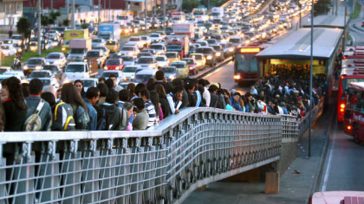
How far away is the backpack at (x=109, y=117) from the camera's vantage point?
13.8 m

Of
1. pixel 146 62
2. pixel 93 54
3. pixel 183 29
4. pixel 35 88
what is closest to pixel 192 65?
pixel 146 62

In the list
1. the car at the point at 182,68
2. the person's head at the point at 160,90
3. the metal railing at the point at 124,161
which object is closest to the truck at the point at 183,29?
the car at the point at 182,68

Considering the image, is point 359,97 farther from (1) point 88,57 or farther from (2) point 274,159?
(1) point 88,57

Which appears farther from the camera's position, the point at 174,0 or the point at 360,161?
the point at 174,0

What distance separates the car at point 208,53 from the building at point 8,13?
34.1 metres

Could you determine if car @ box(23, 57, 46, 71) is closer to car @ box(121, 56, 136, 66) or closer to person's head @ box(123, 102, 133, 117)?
car @ box(121, 56, 136, 66)

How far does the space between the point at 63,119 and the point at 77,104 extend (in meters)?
0.53

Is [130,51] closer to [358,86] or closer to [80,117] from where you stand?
[358,86]

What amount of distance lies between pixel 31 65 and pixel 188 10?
13181cm

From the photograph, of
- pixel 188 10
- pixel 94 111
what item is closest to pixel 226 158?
pixel 94 111

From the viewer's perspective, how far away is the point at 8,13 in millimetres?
117938

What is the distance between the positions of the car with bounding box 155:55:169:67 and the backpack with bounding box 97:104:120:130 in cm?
5625

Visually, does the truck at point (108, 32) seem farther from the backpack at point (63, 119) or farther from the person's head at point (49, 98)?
the backpack at point (63, 119)

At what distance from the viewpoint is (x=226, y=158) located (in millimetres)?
23844
